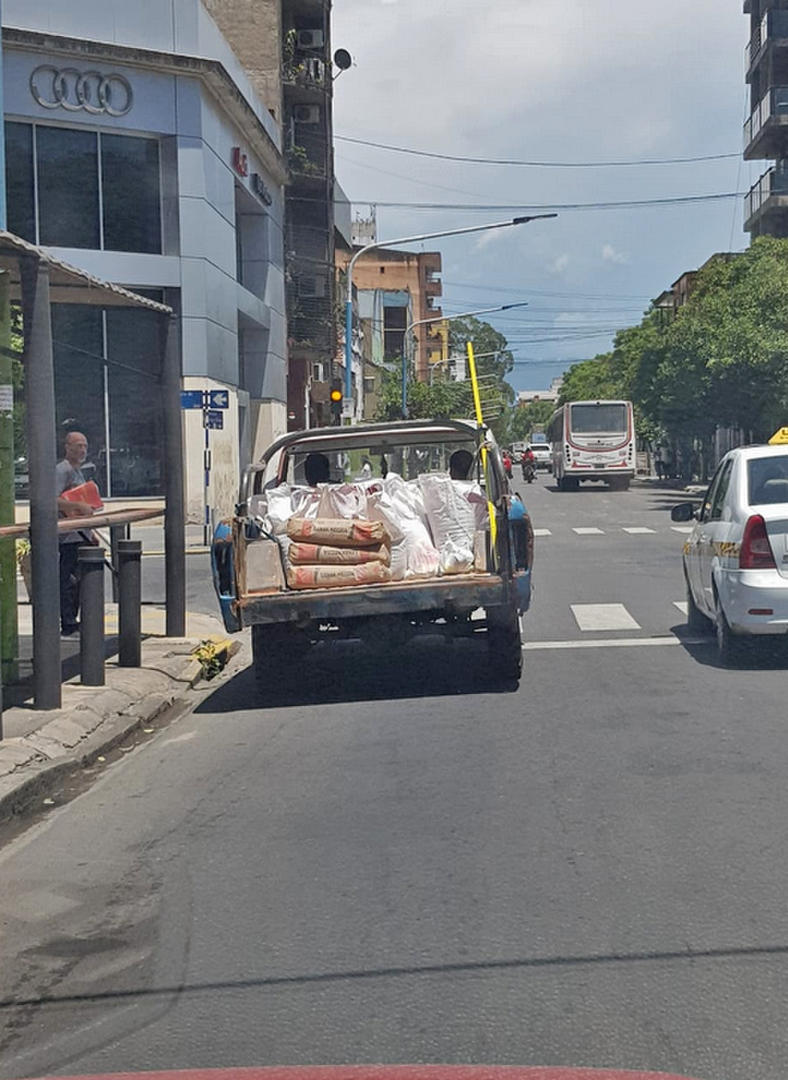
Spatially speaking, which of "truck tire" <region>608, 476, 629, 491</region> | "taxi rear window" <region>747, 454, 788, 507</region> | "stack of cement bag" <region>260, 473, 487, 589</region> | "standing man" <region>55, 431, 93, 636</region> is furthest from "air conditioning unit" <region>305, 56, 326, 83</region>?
"stack of cement bag" <region>260, 473, 487, 589</region>

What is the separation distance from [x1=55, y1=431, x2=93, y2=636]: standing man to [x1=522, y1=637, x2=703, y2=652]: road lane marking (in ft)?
13.5

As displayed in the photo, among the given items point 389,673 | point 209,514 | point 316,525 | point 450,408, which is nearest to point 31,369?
point 316,525

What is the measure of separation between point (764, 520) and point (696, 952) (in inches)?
250

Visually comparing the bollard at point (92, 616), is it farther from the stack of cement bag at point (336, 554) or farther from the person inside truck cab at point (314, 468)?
the person inside truck cab at point (314, 468)

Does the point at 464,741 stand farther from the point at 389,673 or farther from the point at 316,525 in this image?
the point at 389,673

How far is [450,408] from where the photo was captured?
71.2 metres

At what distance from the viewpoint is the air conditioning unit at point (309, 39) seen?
47344 mm

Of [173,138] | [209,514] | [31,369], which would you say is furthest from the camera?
[173,138]

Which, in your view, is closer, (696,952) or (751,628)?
Result: (696,952)

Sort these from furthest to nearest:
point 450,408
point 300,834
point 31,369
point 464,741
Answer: point 450,408 < point 31,369 < point 464,741 < point 300,834

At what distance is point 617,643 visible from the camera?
12.9 metres

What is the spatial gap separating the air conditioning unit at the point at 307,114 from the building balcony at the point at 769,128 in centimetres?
1985

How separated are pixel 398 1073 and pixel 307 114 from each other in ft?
156

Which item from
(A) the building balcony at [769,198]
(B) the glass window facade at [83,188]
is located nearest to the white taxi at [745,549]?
(B) the glass window facade at [83,188]
